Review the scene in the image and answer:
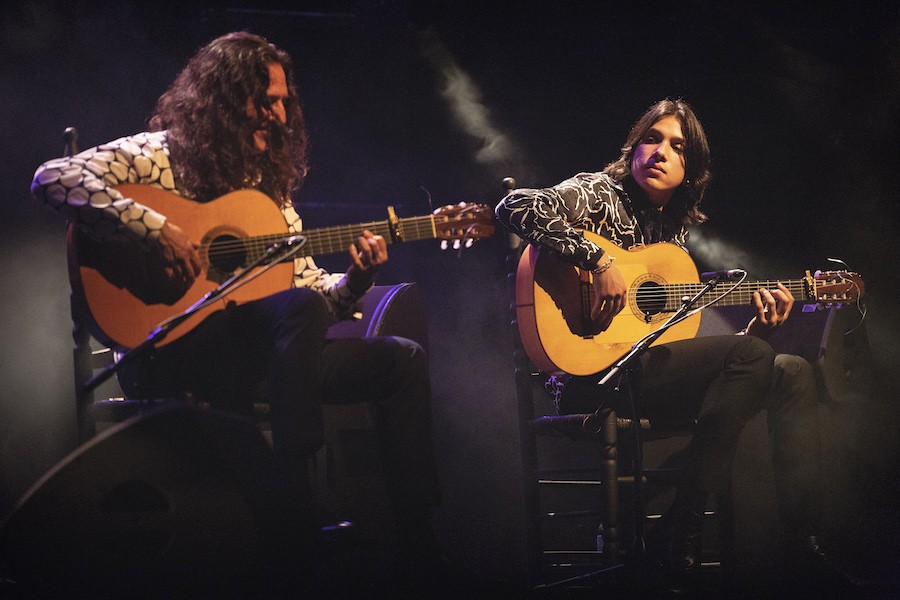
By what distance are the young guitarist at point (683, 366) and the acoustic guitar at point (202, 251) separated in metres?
0.46

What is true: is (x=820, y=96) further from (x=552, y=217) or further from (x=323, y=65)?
(x=323, y=65)

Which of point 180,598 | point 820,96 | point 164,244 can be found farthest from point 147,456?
point 820,96

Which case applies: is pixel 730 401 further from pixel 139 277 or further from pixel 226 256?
pixel 139 277

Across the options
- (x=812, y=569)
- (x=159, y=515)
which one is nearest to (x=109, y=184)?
(x=159, y=515)

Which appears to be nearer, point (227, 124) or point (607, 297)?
point (227, 124)

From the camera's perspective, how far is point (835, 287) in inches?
144

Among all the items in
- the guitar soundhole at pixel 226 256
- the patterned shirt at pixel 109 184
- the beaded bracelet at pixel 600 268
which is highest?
the patterned shirt at pixel 109 184

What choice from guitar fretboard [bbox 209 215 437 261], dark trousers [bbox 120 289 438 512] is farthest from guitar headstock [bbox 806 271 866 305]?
dark trousers [bbox 120 289 438 512]

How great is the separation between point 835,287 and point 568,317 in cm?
124

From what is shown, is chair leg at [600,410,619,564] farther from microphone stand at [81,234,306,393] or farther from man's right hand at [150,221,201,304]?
man's right hand at [150,221,201,304]

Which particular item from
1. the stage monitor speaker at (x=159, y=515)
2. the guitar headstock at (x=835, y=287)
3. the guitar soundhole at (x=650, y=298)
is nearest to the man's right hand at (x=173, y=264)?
the stage monitor speaker at (x=159, y=515)

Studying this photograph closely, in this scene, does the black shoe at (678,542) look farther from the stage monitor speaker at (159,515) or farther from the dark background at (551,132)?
the dark background at (551,132)

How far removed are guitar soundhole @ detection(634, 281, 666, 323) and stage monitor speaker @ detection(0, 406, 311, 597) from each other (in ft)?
5.81

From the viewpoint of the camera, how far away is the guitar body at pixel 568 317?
325cm
